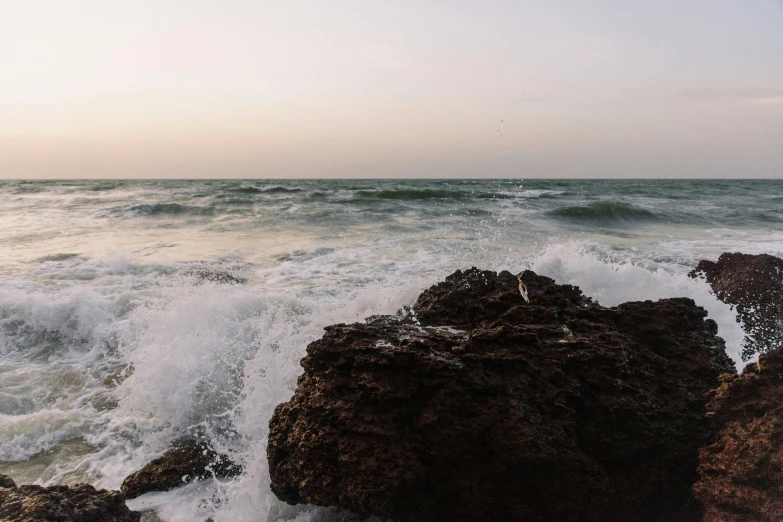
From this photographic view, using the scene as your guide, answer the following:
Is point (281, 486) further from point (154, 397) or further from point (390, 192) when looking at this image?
point (390, 192)

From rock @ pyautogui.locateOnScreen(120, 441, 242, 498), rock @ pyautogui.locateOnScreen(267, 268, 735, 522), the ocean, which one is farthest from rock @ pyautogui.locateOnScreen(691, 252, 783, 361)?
rock @ pyautogui.locateOnScreen(120, 441, 242, 498)

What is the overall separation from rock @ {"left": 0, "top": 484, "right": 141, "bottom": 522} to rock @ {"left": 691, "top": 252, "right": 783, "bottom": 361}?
16.4ft

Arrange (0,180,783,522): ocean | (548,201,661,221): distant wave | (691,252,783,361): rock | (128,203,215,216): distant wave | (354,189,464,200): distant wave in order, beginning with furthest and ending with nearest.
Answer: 1. (354,189,464,200): distant wave
2. (128,203,215,216): distant wave
3. (548,201,661,221): distant wave
4. (691,252,783,361): rock
5. (0,180,783,522): ocean

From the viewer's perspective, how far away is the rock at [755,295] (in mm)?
4355

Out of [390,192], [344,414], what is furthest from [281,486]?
[390,192]

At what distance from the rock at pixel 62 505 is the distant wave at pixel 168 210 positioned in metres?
16.6

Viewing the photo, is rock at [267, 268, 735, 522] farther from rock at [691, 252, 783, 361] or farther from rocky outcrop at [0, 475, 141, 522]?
rock at [691, 252, 783, 361]

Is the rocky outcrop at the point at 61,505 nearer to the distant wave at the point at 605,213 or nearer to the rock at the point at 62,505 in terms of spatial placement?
the rock at the point at 62,505

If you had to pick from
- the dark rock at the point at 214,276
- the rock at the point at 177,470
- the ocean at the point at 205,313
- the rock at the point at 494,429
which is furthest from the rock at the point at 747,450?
the dark rock at the point at 214,276

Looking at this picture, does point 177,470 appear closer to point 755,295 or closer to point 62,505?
→ point 62,505

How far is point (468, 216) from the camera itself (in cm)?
1725

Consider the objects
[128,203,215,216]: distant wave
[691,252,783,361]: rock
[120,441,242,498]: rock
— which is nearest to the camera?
[120,441,242,498]: rock

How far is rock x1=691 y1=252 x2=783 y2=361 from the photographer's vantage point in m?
4.36

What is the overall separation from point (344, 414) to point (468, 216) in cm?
1531
